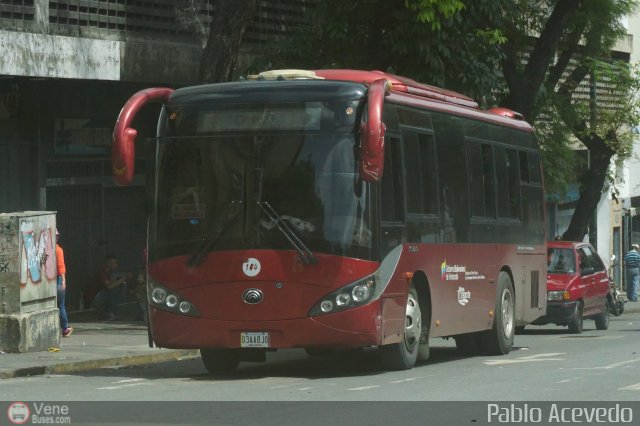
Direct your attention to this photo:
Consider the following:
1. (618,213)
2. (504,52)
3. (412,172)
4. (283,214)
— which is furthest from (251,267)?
(618,213)

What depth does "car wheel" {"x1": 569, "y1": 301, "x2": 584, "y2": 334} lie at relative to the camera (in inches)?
1022

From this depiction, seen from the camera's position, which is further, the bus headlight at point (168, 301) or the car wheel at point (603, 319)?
the car wheel at point (603, 319)

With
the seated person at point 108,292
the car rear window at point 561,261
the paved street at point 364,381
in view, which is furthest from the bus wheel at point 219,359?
the car rear window at point 561,261

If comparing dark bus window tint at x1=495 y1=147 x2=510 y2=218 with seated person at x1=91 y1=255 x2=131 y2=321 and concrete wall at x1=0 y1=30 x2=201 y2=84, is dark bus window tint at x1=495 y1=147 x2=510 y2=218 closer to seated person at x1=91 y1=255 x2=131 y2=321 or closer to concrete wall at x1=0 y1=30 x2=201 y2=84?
concrete wall at x1=0 y1=30 x2=201 y2=84

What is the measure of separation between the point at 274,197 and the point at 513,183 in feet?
20.5

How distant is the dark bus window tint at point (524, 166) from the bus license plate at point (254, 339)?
6997 mm

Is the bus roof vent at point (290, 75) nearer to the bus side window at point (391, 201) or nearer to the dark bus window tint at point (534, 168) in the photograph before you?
the bus side window at point (391, 201)

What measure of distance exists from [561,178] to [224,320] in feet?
71.3

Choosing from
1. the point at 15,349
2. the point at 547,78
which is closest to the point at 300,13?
the point at 547,78

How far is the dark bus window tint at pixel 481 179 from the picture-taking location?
17094 mm

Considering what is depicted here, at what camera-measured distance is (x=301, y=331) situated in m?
13.6

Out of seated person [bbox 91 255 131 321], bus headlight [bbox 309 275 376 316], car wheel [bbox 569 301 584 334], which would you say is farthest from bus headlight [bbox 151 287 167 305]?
car wheel [bbox 569 301 584 334]

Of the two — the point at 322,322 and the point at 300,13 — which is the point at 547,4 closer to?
the point at 300,13

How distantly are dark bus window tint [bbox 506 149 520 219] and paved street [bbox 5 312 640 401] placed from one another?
1967 millimetres
